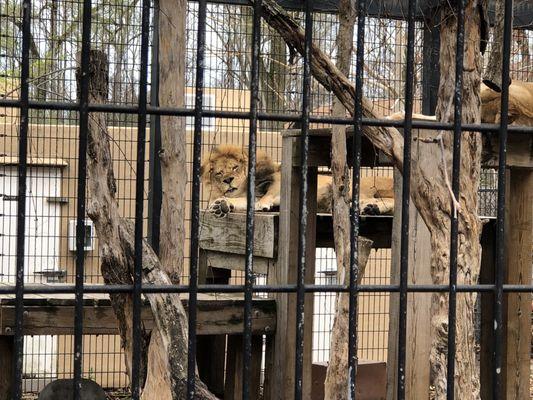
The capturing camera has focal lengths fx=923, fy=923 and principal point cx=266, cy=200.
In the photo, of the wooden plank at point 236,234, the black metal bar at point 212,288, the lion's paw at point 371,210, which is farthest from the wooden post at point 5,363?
the black metal bar at point 212,288

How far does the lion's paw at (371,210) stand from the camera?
8211mm

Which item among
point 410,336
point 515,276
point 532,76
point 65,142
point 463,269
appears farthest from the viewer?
point 532,76

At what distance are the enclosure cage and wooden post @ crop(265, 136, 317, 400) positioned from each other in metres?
0.01

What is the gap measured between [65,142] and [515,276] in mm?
5040

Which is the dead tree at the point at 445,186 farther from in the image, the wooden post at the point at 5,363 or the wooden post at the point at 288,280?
the wooden post at the point at 5,363

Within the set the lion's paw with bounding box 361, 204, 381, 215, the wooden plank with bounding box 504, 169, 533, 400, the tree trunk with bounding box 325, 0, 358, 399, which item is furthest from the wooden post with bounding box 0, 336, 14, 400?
the wooden plank with bounding box 504, 169, 533, 400

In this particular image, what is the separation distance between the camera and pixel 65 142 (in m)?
9.81

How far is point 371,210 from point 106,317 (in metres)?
2.69

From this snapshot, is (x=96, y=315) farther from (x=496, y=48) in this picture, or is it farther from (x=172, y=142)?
(x=496, y=48)

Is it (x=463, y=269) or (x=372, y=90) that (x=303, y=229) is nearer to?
(x=463, y=269)

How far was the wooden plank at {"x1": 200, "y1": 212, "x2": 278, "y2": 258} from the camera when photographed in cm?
719

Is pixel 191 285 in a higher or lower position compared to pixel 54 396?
higher

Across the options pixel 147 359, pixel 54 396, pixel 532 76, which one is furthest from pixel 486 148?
pixel 532 76

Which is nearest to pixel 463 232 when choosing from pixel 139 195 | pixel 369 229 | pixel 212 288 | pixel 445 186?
pixel 445 186
